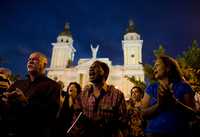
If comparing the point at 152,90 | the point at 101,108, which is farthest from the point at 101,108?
the point at 152,90

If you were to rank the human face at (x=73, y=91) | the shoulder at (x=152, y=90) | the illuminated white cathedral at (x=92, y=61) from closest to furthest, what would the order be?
the shoulder at (x=152, y=90) → the human face at (x=73, y=91) → the illuminated white cathedral at (x=92, y=61)

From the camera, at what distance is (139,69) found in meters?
50.9

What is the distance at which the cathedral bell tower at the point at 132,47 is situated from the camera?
181ft

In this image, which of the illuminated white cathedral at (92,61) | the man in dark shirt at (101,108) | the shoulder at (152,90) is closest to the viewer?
the shoulder at (152,90)

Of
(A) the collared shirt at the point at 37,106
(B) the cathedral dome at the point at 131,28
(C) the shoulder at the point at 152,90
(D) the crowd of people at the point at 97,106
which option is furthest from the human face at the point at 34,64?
(B) the cathedral dome at the point at 131,28

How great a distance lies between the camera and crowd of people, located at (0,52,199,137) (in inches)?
111

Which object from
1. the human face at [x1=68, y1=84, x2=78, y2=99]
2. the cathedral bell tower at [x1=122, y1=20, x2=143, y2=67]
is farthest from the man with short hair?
the cathedral bell tower at [x1=122, y1=20, x2=143, y2=67]

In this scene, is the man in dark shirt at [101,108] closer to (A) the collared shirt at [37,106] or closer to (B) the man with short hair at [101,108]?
(B) the man with short hair at [101,108]

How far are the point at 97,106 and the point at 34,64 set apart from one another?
1282mm

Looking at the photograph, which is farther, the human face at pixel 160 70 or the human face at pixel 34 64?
the human face at pixel 34 64

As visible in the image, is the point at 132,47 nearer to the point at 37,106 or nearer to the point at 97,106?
the point at 97,106

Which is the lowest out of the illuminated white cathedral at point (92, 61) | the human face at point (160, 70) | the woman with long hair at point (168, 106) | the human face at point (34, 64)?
the woman with long hair at point (168, 106)

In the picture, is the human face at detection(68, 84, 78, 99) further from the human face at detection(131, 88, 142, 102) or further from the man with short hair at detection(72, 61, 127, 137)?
the man with short hair at detection(72, 61, 127, 137)

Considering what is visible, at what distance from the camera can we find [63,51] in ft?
200
